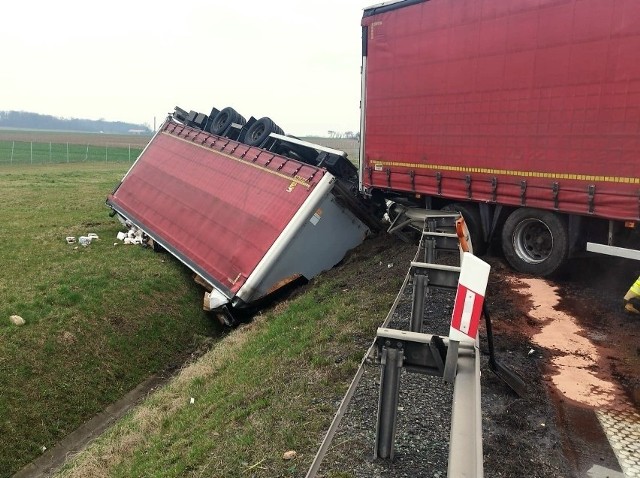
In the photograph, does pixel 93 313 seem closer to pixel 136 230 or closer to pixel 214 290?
pixel 214 290

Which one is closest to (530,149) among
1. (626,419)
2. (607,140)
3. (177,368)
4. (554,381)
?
(607,140)

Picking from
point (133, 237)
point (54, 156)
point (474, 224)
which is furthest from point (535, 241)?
point (54, 156)

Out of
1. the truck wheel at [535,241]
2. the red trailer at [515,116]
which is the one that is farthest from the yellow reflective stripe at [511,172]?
the truck wheel at [535,241]

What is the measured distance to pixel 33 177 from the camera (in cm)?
2633

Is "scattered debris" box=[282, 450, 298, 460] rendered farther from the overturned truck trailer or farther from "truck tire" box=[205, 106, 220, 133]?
"truck tire" box=[205, 106, 220, 133]

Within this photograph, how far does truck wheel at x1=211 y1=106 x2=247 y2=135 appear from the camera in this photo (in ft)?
45.2

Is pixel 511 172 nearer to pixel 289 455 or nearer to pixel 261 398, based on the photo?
pixel 261 398

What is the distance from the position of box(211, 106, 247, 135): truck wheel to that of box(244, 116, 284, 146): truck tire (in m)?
0.98

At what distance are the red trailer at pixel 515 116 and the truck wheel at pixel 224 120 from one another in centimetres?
479

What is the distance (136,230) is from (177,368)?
550 centimetres

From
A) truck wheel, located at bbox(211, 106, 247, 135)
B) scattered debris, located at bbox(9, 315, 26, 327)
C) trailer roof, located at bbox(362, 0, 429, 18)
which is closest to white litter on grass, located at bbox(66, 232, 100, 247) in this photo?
truck wheel, located at bbox(211, 106, 247, 135)

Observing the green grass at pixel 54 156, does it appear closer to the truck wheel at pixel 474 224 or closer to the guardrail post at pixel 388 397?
the truck wheel at pixel 474 224

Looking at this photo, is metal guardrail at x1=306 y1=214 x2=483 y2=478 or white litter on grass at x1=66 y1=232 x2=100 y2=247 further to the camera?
white litter on grass at x1=66 y1=232 x2=100 y2=247

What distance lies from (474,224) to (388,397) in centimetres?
639
